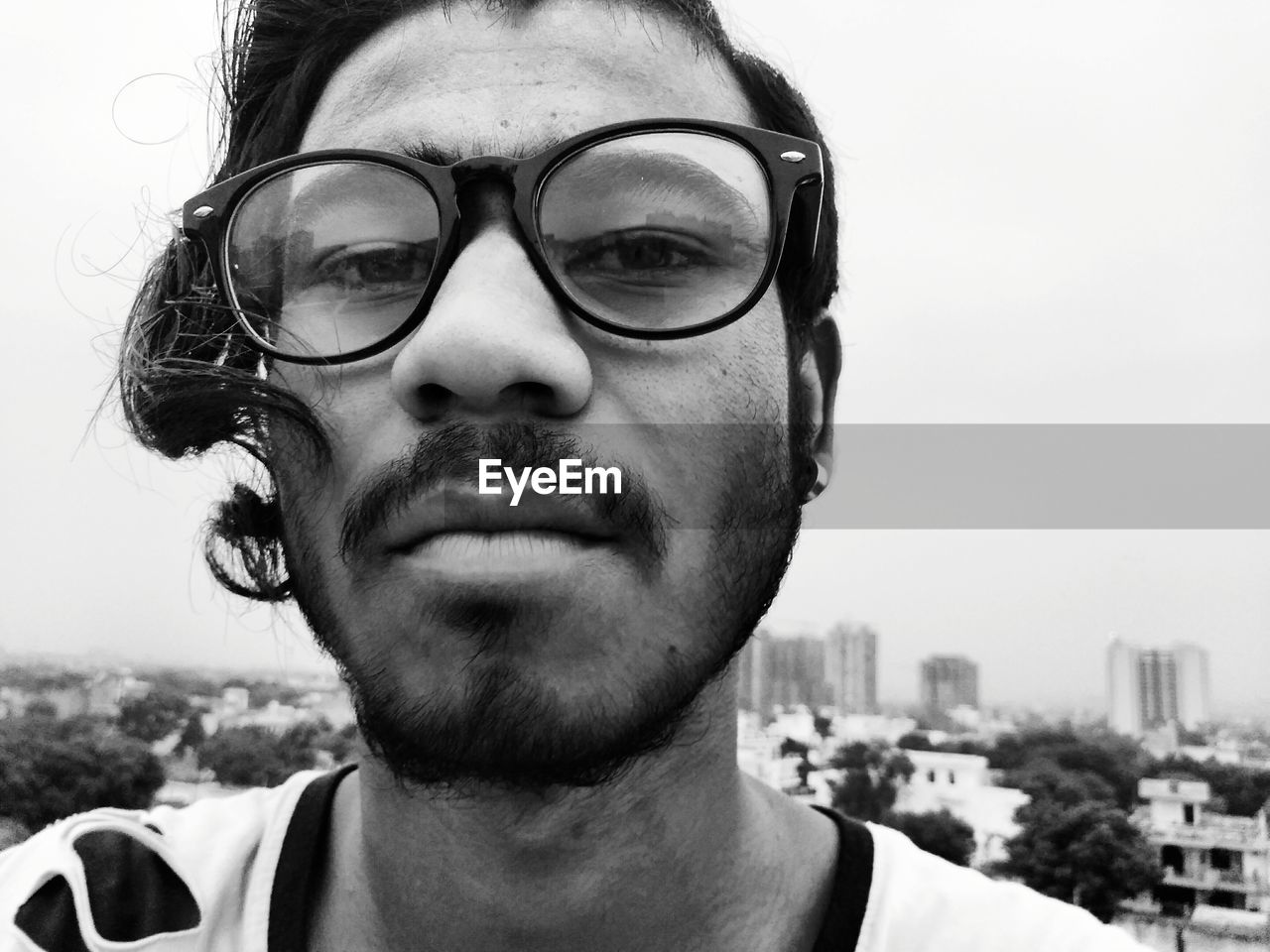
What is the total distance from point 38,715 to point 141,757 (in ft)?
2.27

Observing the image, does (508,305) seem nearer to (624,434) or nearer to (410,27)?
(624,434)

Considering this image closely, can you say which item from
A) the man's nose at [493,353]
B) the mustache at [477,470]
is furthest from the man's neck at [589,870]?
the man's nose at [493,353]

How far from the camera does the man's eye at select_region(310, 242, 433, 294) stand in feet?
4.23

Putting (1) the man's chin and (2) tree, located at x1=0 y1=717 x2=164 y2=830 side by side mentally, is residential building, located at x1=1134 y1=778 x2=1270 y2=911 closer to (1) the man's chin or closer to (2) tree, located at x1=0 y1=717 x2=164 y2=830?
(1) the man's chin

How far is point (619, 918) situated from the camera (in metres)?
1.38

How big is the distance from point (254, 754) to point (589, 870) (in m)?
2.90

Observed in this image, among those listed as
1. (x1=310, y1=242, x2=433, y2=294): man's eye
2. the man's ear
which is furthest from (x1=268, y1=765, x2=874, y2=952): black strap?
(x1=310, y1=242, x2=433, y2=294): man's eye

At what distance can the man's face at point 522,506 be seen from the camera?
1106 millimetres

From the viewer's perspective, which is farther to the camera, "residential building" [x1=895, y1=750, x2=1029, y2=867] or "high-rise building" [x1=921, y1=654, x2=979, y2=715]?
"residential building" [x1=895, y1=750, x2=1029, y2=867]

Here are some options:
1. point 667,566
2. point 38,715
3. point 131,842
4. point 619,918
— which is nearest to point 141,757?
point 38,715

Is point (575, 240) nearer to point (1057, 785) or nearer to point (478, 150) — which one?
point (478, 150)

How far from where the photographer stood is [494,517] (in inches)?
43.1

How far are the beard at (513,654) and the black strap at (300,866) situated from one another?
46cm

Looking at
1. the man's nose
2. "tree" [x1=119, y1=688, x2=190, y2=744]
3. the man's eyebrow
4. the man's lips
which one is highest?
the man's eyebrow
